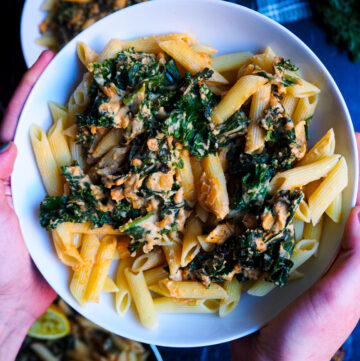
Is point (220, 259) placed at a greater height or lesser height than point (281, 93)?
lesser

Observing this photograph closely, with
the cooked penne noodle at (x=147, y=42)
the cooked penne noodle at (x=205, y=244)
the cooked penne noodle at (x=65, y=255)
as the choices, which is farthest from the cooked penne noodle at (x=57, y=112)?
the cooked penne noodle at (x=205, y=244)

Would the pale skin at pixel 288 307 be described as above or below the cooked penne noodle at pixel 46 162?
below

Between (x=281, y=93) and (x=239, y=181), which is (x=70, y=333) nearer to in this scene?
(x=239, y=181)

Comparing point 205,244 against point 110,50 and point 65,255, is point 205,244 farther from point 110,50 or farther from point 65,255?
point 110,50

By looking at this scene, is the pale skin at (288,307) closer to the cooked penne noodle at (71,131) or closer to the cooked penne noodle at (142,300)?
the cooked penne noodle at (71,131)

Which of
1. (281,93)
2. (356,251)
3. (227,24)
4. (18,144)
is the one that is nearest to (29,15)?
(18,144)
